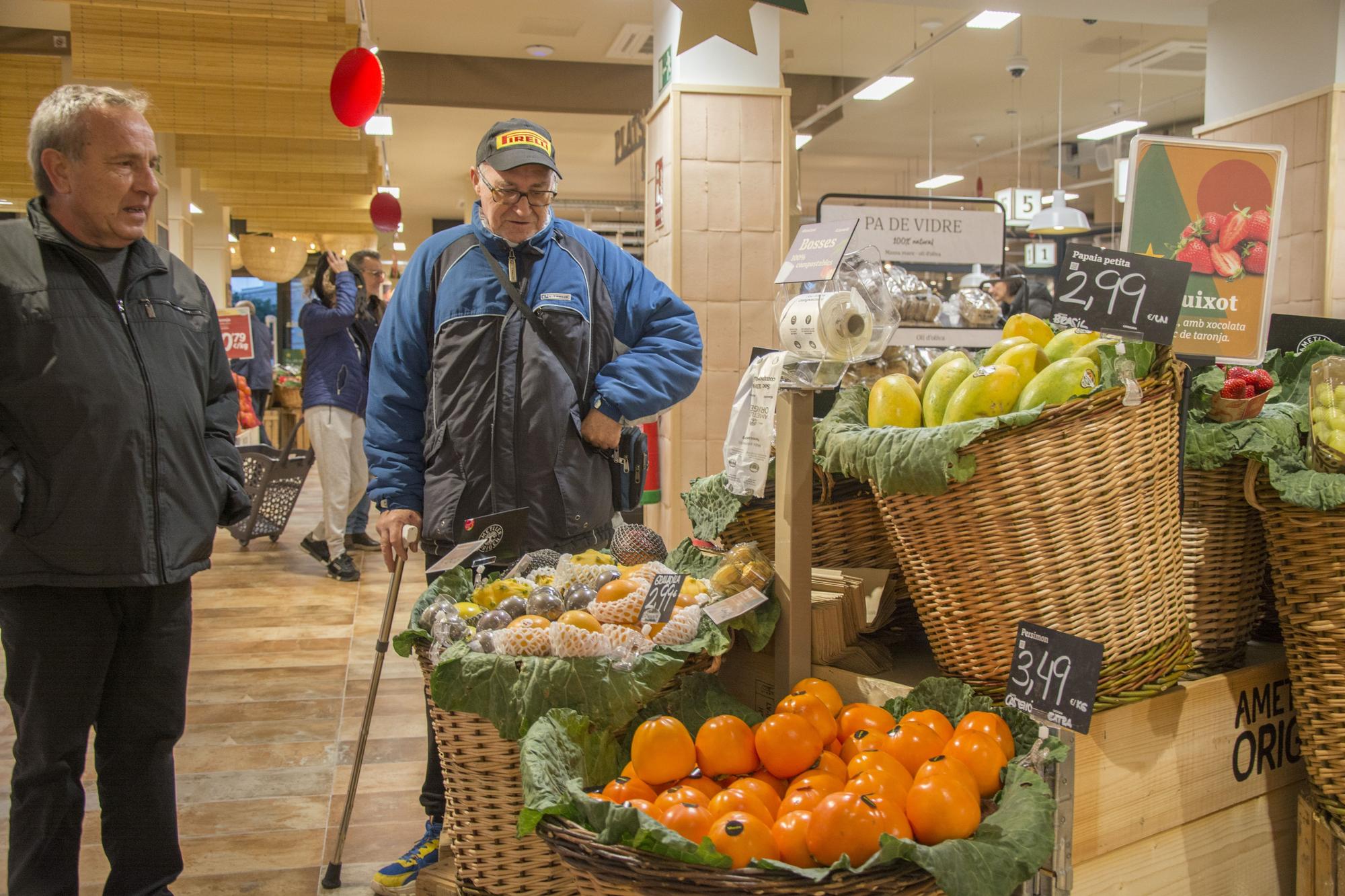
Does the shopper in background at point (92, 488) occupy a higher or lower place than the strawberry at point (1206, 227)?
lower

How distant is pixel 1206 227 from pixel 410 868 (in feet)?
7.32

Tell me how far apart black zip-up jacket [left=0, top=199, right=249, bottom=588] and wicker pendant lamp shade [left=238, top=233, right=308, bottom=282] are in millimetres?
10773

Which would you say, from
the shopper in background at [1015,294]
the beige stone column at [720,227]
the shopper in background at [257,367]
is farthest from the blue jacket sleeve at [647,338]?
the shopper in background at [257,367]

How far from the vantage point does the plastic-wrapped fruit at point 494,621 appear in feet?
5.83

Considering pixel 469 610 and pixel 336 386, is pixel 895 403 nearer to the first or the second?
pixel 469 610

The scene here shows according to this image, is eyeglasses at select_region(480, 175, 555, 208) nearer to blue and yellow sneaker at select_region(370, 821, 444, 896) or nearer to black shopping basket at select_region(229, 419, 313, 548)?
blue and yellow sneaker at select_region(370, 821, 444, 896)

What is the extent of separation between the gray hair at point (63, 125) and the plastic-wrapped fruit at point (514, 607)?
125 cm

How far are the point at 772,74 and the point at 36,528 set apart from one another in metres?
4.17

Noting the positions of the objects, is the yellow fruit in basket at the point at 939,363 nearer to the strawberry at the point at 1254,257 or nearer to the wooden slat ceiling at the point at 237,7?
the strawberry at the point at 1254,257

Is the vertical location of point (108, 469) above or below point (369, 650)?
above

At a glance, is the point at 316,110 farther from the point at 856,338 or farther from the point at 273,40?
the point at 856,338

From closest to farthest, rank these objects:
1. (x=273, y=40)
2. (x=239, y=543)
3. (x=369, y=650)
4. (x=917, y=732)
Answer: (x=917, y=732) < (x=369, y=650) < (x=273, y=40) < (x=239, y=543)

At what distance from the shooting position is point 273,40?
22.2 ft

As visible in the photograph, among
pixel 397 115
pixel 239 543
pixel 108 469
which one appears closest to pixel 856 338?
pixel 108 469
